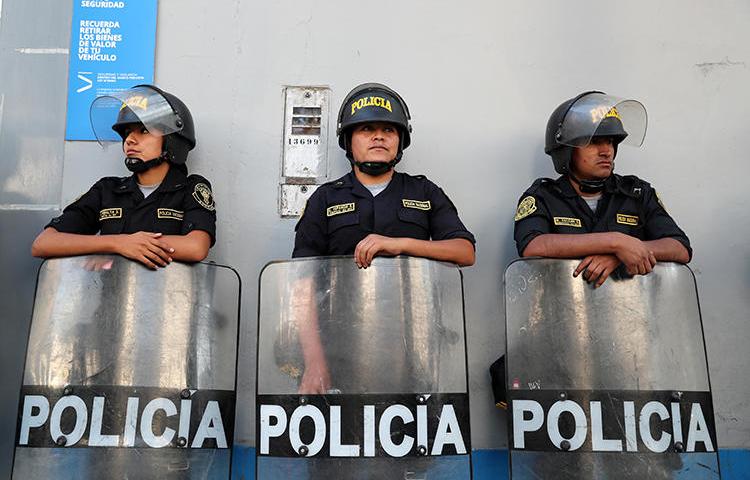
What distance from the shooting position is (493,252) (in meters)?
3.81

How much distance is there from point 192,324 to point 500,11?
7.37ft

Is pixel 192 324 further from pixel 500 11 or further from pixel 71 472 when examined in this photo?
pixel 500 11

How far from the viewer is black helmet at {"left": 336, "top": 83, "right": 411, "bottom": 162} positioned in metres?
3.36

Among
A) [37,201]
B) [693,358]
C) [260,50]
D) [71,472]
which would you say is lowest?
[71,472]

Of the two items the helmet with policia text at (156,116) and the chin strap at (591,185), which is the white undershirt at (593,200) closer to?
the chin strap at (591,185)

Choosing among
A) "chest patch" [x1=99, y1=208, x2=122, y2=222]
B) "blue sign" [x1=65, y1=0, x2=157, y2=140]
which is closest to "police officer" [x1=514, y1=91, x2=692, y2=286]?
"chest patch" [x1=99, y1=208, x2=122, y2=222]

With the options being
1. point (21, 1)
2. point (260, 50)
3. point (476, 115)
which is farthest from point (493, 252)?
point (21, 1)

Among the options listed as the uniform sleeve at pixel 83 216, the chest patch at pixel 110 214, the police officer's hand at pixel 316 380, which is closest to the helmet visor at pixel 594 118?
the police officer's hand at pixel 316 380

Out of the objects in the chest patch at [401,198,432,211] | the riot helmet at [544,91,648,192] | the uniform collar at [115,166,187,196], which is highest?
the riot helmet at [544,91,648,192]

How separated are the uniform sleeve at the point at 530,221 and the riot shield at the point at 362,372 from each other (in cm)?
47

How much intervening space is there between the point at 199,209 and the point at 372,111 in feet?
2.76

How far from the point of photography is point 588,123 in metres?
3.41

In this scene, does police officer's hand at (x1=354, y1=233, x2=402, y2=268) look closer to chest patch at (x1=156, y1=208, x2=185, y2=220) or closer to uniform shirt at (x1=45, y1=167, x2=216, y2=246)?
uniform shirt at (x1=45, y1=167, x2=216, y2=246)

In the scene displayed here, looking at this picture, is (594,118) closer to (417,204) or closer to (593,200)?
(593,200)
